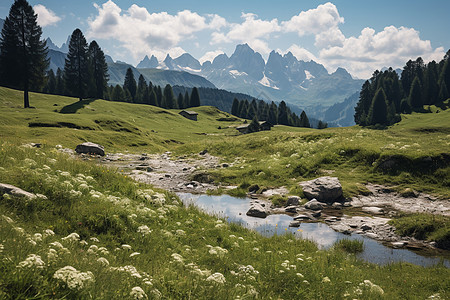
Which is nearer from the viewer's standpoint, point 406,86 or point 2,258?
point 2,258

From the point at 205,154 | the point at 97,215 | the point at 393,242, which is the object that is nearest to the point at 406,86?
the point at 205,154

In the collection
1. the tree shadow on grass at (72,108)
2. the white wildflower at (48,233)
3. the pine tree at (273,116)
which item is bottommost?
the white wildflower at (48,233)

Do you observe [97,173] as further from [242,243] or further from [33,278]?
[33,278]

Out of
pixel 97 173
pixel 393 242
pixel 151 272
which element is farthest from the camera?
pixel 97 173

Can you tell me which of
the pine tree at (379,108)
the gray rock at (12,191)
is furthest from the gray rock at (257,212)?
the pine tree at (379,108)

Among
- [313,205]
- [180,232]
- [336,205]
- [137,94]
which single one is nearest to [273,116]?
[137,94]

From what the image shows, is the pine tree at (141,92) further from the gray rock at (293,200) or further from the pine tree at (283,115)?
the gray rock at (293,200)

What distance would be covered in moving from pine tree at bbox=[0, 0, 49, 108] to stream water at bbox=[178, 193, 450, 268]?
58.5m

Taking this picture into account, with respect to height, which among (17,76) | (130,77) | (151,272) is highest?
(130,77)

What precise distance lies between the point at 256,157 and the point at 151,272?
25.2 meters

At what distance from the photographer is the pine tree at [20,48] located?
55562mm

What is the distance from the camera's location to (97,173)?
1277 cm

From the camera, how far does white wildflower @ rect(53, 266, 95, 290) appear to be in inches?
150

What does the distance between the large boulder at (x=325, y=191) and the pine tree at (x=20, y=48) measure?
2545 inches
